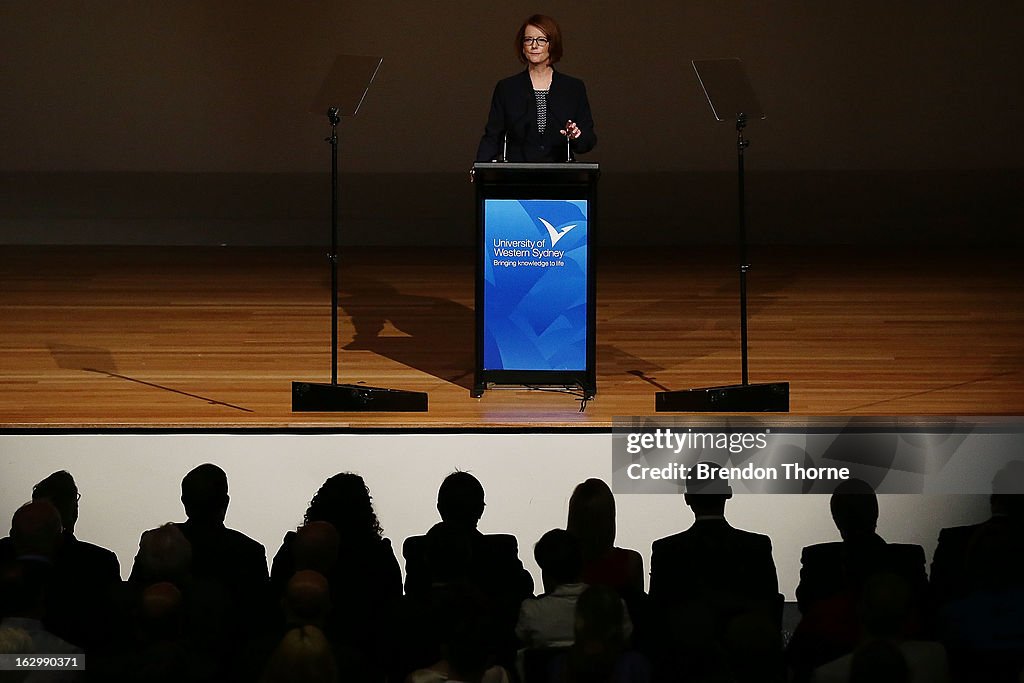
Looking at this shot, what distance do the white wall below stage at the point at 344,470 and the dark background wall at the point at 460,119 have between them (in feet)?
13.9

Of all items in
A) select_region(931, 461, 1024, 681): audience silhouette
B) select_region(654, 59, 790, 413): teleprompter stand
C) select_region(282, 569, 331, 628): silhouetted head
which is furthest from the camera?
select_region(654, 59, 790, 413): teleprompter stand

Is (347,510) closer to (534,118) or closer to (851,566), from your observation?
(851,566)

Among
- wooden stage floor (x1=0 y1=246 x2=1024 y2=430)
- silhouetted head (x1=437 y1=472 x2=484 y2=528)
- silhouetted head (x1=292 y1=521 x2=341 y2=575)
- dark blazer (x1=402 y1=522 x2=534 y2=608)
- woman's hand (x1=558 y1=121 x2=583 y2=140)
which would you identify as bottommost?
dark blazer (x1=402 y1=522 x2=534 y2=608)

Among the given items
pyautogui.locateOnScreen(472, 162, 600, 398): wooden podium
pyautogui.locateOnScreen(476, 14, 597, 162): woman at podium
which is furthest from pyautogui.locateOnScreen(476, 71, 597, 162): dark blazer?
pyautogui.locateOnScreen(472, 162, 600, 398): wooden podium

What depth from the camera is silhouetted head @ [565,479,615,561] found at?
11.4 feet

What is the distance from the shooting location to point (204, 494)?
3621 millimetres

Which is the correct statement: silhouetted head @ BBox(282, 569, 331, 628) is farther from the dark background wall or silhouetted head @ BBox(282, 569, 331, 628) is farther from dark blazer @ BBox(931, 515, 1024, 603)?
the dark background wall

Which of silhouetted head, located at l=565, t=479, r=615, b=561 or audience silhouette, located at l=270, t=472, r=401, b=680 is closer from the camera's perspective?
audience silhouette, located at l=270, t=472, r=401, b=680

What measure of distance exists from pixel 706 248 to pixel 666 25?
1380mm

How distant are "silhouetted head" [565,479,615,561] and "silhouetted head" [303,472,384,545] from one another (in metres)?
0.50

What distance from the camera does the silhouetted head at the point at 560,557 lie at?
3139 mm

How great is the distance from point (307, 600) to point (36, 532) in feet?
2.62

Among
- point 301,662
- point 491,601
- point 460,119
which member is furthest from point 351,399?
point 460,119

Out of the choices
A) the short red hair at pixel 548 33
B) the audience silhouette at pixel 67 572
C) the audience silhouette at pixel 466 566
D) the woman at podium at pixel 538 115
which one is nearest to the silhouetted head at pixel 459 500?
the audience silhouette at pixel 466 566
